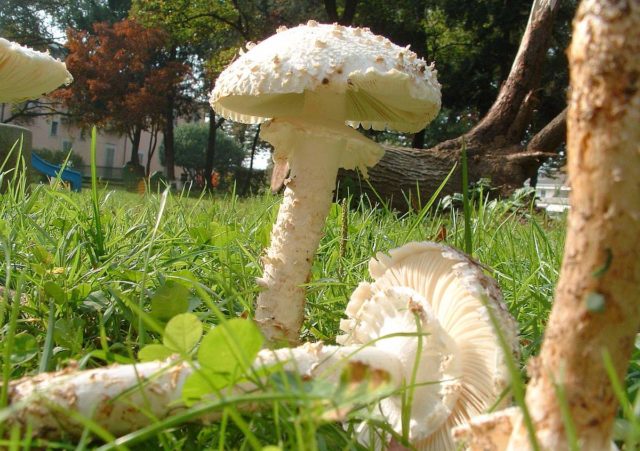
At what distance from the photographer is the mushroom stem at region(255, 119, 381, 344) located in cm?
176

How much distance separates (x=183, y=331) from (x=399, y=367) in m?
0.51

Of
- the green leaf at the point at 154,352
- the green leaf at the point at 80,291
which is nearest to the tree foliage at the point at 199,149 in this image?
the green leaf at the point at 80,291

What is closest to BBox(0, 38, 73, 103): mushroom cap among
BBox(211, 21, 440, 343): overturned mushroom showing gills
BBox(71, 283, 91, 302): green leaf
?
BBox(211, 21, 440, 343): overturned mushroom showing gills

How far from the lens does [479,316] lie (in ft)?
4.20

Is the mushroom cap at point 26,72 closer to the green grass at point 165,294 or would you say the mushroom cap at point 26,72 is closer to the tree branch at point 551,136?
the green grass at point 165,294

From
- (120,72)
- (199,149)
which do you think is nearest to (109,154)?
(199,149)

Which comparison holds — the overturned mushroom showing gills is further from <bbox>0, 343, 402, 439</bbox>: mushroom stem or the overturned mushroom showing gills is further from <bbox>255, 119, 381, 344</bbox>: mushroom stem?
<bbox>0, 343, 402, 439</bbox>: mushroom stem

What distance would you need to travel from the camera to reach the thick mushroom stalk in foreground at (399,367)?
40.7 inches

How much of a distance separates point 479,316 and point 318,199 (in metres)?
0.68

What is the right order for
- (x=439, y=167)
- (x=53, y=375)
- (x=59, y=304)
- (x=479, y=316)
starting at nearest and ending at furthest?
(x=53, y=375), (x=479, y=316), (x=59, y=304), (x=439, y=167)

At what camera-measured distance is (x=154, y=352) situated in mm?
1119

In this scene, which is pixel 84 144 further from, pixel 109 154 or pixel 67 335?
pixel 67 335

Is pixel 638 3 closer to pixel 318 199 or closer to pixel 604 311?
pixel 604 311

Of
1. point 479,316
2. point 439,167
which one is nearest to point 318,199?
point 479,316
